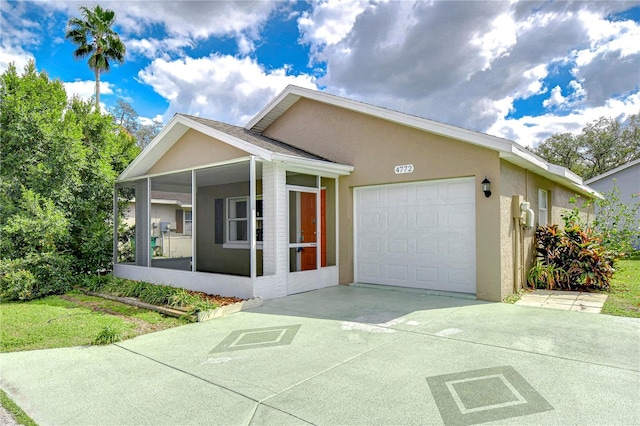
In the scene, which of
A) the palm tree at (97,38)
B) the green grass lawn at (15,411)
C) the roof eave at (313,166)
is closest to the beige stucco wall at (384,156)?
the roof eave at (313,166)

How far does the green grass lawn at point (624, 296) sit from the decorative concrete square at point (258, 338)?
5537 millimetres

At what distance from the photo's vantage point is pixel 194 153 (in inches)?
372

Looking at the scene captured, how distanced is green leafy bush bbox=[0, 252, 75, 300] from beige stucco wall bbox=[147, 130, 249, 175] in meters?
3.35

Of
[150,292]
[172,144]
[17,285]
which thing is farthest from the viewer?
[172,144]

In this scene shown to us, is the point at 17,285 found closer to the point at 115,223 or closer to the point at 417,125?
the point at 115,223

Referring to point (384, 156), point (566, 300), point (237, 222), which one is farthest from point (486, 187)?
point (237, 222)

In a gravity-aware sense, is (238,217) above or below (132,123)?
below

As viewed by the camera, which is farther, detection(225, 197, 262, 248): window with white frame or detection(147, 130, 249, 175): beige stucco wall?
detection(225, 197, 262, 248): window with white frame

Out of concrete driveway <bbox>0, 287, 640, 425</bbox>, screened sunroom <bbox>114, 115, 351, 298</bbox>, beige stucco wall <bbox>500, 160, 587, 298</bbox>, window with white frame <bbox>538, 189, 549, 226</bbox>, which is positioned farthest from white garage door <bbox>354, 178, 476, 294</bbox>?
→ window with white frame <bbox>538, 189, 549, 226</bbox>

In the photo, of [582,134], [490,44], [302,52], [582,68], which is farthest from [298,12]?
[582,134]

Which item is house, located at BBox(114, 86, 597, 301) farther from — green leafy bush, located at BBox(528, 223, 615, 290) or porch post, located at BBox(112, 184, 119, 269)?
green leafy bush, located at BBox(528, 223, 615, 290)

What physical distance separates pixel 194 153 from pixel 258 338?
5896 mm

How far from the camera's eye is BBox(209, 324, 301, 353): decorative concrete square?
4840 millimetres

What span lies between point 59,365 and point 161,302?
3065 mm
